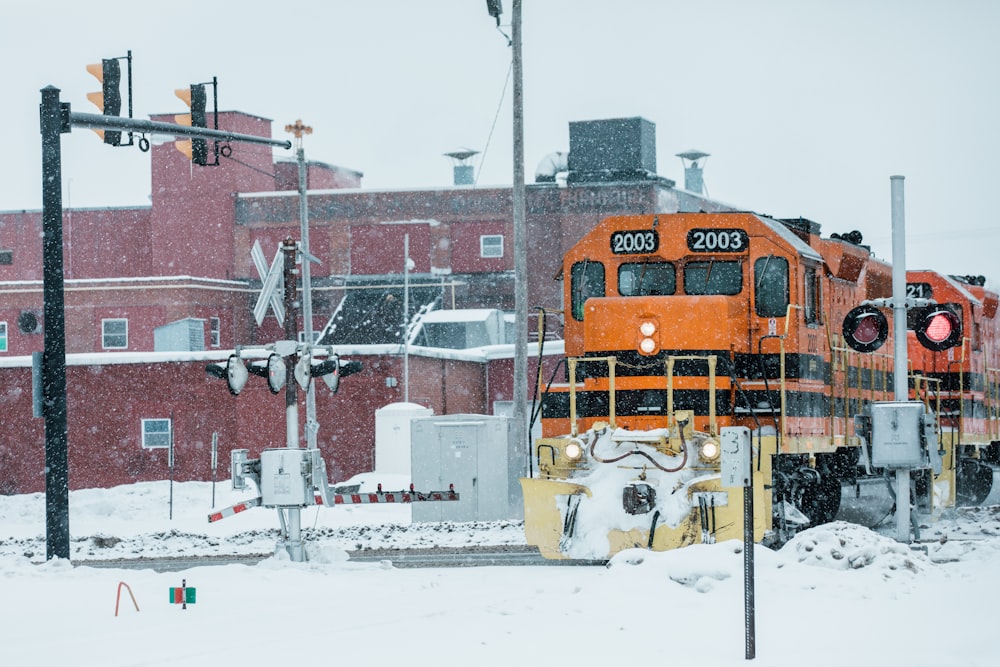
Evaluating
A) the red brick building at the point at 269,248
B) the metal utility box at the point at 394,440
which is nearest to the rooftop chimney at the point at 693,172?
the red brick building at the point at 269,248

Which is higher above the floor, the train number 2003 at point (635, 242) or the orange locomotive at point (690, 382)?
the train number 2003 at point (635, 242)

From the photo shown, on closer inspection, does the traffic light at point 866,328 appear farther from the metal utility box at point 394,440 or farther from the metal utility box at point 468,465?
the metal utility box at point 394,440

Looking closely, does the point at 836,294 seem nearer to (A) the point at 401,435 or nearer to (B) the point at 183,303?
(A) the point at 401,435

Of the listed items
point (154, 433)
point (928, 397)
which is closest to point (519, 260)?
point (928, 397)

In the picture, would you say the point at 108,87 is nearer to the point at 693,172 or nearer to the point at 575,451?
the point at 575,451

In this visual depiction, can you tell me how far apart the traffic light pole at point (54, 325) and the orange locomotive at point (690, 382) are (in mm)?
5617

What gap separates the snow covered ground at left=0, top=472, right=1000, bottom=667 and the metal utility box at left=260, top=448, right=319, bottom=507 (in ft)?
2.32

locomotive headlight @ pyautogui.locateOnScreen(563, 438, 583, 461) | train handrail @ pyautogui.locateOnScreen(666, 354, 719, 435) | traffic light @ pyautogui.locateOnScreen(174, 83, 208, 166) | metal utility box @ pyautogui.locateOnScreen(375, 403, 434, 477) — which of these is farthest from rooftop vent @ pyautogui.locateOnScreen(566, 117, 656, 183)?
locomotive headlight @ pyautogui.locateOnScreen(563, 438, 583, 461)

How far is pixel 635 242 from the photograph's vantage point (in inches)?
631

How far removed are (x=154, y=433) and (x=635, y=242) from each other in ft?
69.7

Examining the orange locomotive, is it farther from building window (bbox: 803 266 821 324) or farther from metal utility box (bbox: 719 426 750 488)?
metal utility box (bbox: 719 426 750 488)

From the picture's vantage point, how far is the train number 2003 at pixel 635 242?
52.4 feet

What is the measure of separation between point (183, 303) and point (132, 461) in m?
21.0

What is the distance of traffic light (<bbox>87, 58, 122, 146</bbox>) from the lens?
17.2m
